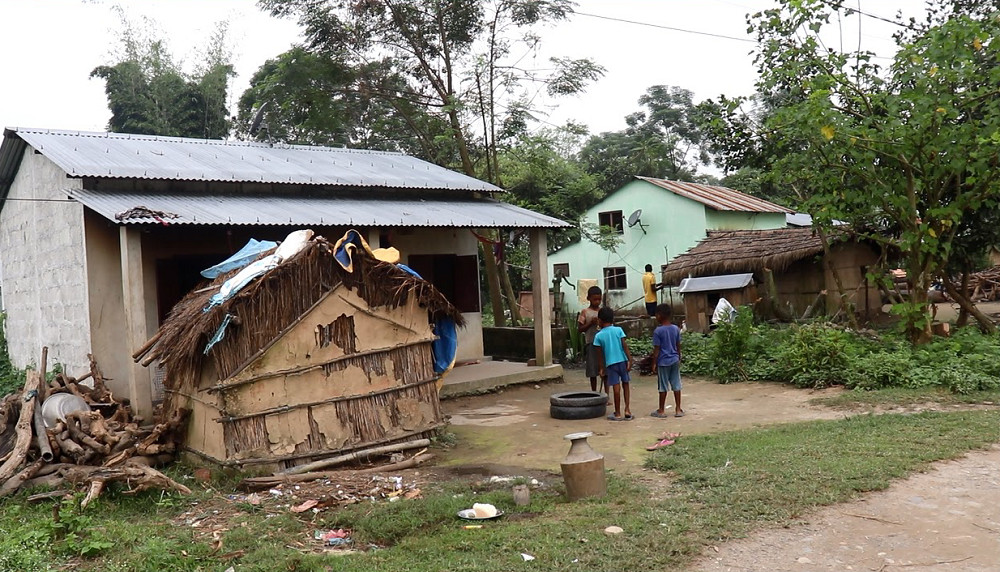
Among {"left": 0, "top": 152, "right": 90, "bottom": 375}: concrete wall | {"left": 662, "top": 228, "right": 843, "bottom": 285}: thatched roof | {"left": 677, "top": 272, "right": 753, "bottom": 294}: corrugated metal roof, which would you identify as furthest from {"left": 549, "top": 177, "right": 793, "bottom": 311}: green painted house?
{"left": 0, "top": 152, "right": 90, "bottom": 375}: concrete wall

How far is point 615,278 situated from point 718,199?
14.0 feet

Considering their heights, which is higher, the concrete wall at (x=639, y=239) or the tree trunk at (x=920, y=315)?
the concrete wall at (x=639, y=239)

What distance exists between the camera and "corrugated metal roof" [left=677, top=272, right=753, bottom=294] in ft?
55.0

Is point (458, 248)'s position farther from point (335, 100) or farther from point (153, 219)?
point (153, 219)

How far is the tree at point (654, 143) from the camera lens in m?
34.3

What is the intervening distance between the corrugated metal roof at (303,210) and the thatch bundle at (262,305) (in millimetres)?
1090

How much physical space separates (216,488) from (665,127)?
37.9m

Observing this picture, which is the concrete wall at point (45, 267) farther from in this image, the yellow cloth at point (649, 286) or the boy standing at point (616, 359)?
the yellow cloth at point (649, 286)

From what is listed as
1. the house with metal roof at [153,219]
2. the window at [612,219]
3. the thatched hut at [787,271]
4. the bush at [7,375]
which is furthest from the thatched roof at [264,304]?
the window at [612,219]

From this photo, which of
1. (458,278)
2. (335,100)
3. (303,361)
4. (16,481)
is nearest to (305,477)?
(303,361)

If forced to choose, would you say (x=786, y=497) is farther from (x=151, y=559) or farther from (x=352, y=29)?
(x=352, y=29)

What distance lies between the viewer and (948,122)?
11016 millimetres

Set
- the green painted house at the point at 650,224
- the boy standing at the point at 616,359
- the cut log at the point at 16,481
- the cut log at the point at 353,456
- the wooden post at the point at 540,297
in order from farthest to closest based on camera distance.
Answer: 1. the green painted house at the point at 650,224
2. the wooden post at the point at 540,297
3. the boy standing at the point at 616,359
4. the cut log at the point at 353,456
5. the cut log at the point at 16,481

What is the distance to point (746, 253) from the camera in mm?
17438
